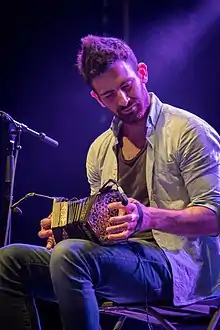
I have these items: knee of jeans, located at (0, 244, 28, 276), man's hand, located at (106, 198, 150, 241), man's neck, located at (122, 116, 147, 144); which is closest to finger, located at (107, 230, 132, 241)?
man's hand, located at (106, 198, 150, 241)

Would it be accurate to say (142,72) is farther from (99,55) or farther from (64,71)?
(64,71)

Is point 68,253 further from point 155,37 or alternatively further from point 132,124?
point 155,37

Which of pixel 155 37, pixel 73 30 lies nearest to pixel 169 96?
pixel 155 37

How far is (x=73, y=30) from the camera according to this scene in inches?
133

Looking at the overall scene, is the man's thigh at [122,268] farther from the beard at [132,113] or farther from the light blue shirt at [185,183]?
the beard at [132,113]

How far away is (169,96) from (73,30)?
27.2 inches

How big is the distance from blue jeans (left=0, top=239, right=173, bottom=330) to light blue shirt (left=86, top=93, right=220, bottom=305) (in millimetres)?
55

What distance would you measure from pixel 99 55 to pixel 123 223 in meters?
0.59

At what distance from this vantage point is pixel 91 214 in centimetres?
158

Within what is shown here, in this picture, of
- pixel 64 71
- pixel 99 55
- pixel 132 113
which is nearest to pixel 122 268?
pixel 132 113

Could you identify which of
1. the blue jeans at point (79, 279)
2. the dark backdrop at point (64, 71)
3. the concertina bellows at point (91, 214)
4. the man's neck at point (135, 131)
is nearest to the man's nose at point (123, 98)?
the man's neck at point (135, 131)

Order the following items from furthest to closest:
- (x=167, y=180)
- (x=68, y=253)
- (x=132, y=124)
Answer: (x=132, y=124), (x=167, y=180), (x=68, y=253)

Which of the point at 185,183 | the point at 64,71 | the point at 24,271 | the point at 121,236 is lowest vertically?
the point at 24,271

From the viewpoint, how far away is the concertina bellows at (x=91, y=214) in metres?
1.57
